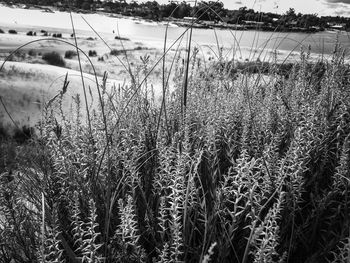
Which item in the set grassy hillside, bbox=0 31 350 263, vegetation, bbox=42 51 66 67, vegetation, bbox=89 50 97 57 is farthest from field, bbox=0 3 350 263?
vegetation, bbox=89 50 97 57

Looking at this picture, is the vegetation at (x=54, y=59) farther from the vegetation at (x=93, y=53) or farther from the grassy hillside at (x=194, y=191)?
the grassy hillside at (x=194, y=191)

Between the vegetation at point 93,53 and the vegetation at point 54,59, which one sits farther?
the vegetation at point 93,53

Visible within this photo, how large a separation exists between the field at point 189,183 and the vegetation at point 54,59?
Result: 360 inches

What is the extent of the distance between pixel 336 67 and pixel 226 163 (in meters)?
1.16

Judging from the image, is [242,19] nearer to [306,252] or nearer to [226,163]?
[226,163]

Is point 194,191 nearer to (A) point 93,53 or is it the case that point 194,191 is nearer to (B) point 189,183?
(B) point 189,183

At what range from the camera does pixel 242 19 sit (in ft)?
13.5

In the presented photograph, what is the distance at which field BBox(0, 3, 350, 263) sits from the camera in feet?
4.20

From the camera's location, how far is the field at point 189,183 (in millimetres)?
1280

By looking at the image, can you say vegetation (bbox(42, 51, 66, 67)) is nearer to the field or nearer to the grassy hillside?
the field

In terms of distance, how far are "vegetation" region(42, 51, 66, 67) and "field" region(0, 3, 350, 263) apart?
30.0ft

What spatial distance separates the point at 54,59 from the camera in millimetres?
11406

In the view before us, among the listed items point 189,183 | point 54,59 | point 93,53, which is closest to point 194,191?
Result: point 189,183

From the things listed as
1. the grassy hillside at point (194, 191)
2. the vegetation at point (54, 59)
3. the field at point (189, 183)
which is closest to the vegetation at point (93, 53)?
the vegetation at point (54, 59)
